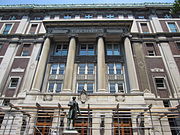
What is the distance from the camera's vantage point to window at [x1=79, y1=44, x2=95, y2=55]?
2401 centimetres

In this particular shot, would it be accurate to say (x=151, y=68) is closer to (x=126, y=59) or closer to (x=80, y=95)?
(x=126, y=59)

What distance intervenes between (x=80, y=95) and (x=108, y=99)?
11.0ft

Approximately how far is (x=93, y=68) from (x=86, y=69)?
1.09 metres

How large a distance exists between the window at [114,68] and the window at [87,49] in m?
3.79

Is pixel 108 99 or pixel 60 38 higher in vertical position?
pixel 60 38

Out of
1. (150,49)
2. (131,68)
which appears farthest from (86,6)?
(131,68)

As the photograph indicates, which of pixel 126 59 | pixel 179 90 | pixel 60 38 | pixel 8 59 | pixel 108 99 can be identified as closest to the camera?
pixel 108 99

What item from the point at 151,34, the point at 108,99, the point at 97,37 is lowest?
the point at 108,99

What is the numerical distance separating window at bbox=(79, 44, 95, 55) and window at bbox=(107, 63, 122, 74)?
12.4 feet

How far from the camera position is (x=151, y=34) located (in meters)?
25.3

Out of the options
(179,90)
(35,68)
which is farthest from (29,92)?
(179,90)

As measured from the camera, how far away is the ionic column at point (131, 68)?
18587 mm

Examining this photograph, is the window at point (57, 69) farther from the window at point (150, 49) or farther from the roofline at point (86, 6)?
the roofline at point (86, 6)

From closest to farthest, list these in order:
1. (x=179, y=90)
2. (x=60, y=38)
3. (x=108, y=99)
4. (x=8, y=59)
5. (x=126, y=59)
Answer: (x=108, y=99) → (x=179, y=90) → (x=126, y=59) → (x=8, y=59) → (x=60, y=38)
